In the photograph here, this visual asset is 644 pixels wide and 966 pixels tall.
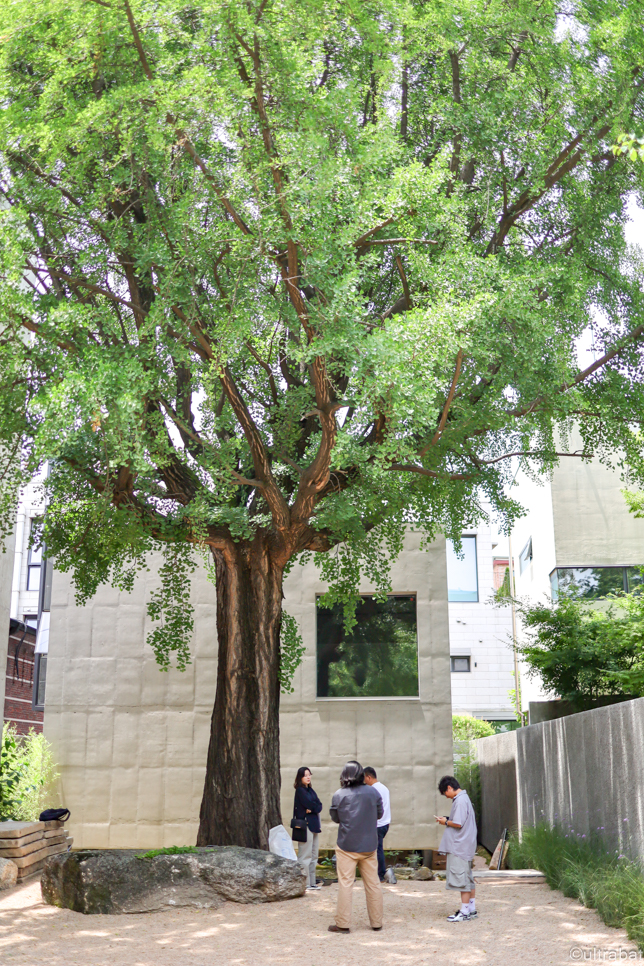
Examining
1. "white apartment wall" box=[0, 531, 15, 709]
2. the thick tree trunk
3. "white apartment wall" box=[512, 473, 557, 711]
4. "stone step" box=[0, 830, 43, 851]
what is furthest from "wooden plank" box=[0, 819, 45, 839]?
"white apartment wall" box=[512, 473, 557, 711]

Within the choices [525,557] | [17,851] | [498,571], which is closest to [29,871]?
[17,851]

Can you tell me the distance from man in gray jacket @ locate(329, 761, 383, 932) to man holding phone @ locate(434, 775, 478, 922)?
2.51ft

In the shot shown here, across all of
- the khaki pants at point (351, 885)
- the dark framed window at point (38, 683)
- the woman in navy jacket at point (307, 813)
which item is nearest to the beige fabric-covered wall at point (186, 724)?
the woman in navy jacket at point (307, 813)

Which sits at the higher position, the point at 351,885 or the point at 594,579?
the point at 594,579

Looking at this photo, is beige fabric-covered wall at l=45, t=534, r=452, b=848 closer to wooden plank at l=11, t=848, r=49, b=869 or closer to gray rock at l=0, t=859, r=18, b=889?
wooden plank at l=11, t=848, r=49, b=869

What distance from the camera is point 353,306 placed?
8453mm

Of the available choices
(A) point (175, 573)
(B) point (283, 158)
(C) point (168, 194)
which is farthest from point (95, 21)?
(A) point (175, 573)

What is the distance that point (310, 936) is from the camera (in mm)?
8031

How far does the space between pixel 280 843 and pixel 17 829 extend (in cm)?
373

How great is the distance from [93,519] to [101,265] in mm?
3510

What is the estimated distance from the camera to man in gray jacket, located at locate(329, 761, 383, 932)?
823 centimetres

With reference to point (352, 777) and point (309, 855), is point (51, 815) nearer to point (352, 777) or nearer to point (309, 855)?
point (309, 855)

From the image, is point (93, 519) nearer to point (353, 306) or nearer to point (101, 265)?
point (101, 265)

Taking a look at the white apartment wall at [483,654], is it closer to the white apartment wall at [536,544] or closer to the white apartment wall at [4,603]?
the white apartment wall at [536,544]
